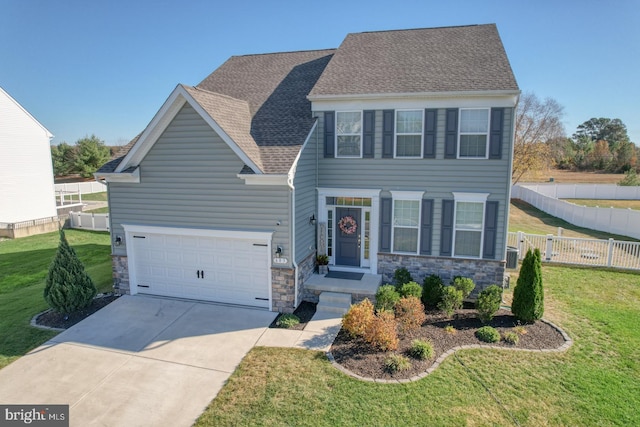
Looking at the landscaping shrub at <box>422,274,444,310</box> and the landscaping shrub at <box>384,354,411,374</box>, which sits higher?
the landscaping shrub at <box>422,274,444,310</box>

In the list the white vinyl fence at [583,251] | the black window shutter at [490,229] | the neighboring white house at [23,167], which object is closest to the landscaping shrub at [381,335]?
the black window shutter at [490,229]

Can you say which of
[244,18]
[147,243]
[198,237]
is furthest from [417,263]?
[244,18]

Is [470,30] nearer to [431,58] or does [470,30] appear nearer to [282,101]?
[431,58]

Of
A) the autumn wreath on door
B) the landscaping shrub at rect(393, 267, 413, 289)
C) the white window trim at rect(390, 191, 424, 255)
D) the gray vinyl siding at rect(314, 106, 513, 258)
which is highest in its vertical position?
the gray vinyl siding at rect(314, 106, 513, 258)

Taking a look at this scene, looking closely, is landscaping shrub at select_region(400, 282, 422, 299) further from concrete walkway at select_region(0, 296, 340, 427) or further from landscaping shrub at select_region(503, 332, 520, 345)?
landscaping shrub at select_region(503, 332, 520, 345)

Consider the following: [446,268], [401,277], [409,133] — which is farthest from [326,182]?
[446,268]

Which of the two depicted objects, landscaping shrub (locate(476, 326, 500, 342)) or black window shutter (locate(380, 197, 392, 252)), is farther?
black window shutter (locate(380, 197, 392, 252))

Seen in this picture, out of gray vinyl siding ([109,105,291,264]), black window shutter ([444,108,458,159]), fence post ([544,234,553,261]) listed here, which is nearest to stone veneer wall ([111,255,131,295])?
gray vinyl siding ([109,105,291,264])
